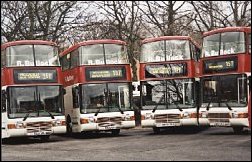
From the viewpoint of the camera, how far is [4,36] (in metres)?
32.6

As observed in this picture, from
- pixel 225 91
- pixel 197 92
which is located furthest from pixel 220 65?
pixel 197 92

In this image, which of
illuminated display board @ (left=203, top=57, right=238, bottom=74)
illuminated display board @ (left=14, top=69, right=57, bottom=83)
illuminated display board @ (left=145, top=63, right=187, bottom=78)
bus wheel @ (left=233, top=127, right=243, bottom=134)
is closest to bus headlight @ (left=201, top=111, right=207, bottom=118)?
bus wheel @ (left=233, top=127, right=243, bottom=134)

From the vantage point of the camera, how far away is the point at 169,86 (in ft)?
69.8

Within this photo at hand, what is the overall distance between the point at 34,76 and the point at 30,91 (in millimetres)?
588

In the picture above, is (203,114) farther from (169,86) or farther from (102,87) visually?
(102,87)

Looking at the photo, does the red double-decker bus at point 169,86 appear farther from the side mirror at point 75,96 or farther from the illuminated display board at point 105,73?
the side mirror at point 75,96

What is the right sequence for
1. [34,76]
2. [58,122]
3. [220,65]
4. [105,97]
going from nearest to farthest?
[220,65], [34,76], [58,122], [105,97]

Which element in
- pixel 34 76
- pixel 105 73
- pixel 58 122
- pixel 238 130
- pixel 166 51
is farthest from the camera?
pixel 166 51

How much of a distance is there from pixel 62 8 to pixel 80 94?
15.3m

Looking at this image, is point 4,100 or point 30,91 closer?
point 4,100

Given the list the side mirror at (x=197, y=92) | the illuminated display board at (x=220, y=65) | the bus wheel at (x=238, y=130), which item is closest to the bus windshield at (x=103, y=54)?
the side mirror at (x=197, y=92)

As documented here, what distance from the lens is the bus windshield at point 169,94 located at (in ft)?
69.5

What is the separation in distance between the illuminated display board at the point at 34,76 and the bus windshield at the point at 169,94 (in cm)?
379

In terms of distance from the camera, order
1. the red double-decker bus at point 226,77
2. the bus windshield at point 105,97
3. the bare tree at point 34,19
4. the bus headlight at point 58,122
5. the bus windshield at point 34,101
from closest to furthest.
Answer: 1. the red double-decker bus at point 226,77
2. the bus windshield at point 34,101
3. the bus headlight at point 58,122
4. the bus windshield at point 105,97
5. the bare tree at point 34,19
